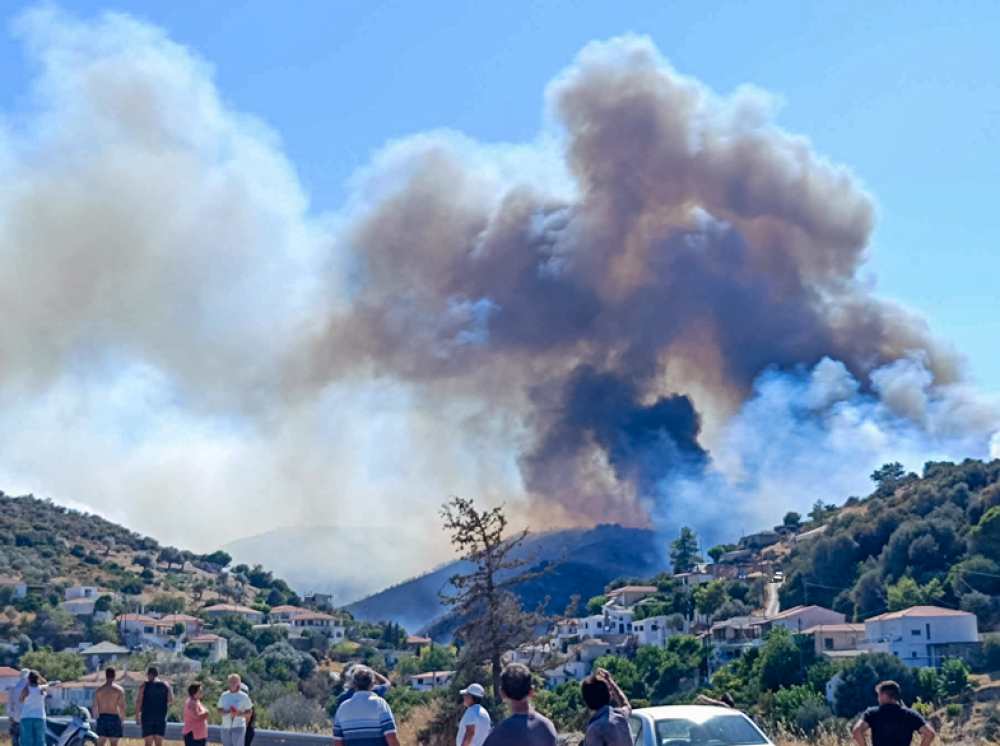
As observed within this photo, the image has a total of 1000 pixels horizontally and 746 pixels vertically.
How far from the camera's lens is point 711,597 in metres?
84.1

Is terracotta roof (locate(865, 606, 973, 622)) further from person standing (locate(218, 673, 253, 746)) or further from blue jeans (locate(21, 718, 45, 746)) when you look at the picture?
blue jeans (locate(21, 718, 45, 746))

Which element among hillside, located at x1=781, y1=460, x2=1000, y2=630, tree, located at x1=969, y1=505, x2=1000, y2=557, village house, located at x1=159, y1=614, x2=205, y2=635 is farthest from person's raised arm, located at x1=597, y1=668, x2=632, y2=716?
village house, located at x1=159, y1=614, x2=205, y2=635

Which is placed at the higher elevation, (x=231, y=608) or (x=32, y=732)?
(x=231, y=608)

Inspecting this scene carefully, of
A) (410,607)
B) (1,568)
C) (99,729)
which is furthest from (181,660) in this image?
(410,607)

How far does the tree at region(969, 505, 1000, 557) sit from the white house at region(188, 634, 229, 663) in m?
47.5

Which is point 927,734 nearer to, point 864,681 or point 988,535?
point 864,681

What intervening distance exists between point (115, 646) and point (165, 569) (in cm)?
4600

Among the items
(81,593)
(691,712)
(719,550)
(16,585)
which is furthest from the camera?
(719,550)

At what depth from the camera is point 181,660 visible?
204 ft

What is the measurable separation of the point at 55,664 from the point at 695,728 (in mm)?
53755

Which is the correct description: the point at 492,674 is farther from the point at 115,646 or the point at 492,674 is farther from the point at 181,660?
the point at 115,646

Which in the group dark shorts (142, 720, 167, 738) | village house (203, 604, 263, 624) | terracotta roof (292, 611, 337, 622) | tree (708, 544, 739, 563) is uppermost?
tree (708, 544, 739, 563)

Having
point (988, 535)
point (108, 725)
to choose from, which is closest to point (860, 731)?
point (108, 725)

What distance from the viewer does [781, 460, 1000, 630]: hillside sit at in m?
64.8
